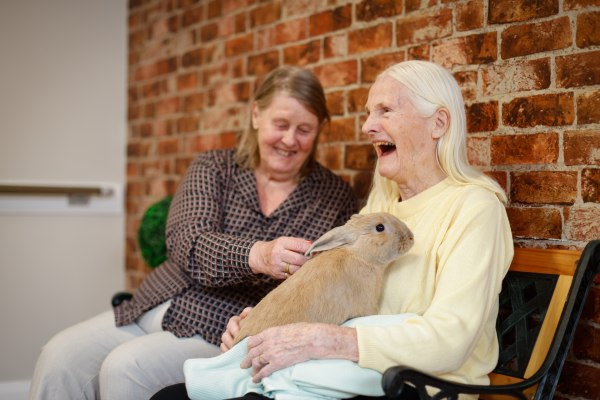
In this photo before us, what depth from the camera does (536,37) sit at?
1.91 metres

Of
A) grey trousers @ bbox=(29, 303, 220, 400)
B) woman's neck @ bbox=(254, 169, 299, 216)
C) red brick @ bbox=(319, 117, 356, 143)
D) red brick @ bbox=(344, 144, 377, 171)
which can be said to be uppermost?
red brick @ bbox=(319, 117, 356, 143)

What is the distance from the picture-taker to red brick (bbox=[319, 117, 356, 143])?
257 cm

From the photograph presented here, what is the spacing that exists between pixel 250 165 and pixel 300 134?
0.77 feet

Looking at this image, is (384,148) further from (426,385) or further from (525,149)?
(426,385)

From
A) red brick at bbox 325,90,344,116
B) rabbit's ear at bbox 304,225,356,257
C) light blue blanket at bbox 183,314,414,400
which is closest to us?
light blue blanket at bbox 183,314,414,400

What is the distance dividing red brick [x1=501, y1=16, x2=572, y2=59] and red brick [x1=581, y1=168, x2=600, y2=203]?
0.36 metres

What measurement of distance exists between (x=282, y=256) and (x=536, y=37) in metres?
0.98

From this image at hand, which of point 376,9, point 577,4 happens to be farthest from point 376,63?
point 577,4

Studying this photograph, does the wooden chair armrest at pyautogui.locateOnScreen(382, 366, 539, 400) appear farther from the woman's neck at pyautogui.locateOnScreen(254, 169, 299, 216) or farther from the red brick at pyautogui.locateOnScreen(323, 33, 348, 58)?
the red brick at pyautogui.locateOnScreen(323, 33, 348, 58)

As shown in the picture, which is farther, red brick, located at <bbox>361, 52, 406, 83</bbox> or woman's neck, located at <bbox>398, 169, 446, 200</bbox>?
red brick, located at <bbox>361, 52, 406, 83</bbox>

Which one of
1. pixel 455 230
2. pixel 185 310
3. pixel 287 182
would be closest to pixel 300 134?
pixel 287 182

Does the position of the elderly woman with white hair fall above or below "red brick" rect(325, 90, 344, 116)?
below

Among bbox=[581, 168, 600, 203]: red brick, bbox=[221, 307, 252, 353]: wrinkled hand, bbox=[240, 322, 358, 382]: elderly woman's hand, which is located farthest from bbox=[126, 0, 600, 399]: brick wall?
bbox=[221, 307, 252, 353]: wrinkled hand

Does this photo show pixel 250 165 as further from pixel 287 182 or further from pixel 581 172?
pixel 581 172
